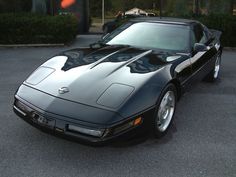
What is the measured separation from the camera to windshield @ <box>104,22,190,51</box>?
4598 mm

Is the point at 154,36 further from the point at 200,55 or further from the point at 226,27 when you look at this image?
the point at 226,27

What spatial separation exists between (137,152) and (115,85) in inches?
30.1

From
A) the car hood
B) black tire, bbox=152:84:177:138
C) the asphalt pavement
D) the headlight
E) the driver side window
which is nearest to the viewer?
the headlight

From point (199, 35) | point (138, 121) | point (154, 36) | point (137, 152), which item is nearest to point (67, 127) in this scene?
point (138, 121)

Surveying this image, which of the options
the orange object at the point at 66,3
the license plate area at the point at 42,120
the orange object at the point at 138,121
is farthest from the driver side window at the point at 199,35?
the orange object at the point at 66,3

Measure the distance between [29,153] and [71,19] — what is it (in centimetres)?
802

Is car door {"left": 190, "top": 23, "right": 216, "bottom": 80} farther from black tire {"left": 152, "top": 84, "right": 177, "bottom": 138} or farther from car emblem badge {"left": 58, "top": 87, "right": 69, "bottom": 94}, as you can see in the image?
car emblem badge {"left": 58, "top": 87, "right": 69, "bottom": 94}

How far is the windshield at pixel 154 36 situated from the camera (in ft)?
15.1

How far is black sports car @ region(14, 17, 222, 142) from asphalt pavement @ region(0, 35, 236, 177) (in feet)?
0.99

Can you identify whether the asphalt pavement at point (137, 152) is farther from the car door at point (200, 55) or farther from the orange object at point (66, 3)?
the orange object at point (66, 3)

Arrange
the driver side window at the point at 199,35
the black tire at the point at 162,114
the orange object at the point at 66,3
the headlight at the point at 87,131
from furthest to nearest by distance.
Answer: the orange object at the point at 66,3 < the driver side window at the point at 199,35 < the black tire at the point at 162,114 < the headlight at the point at 87,131

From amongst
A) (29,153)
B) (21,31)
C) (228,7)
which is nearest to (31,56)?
(21,31)

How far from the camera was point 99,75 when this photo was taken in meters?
3.53

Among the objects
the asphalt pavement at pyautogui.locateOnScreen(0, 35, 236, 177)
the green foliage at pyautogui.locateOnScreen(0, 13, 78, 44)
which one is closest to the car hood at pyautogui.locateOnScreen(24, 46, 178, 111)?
the asphalt pavement at pyautogui.locateOnScreen(0, 35, 236, 177)
